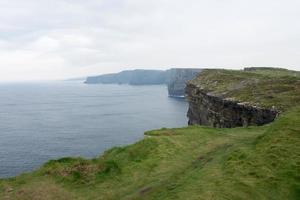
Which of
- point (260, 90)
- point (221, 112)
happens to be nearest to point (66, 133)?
point (221, 112)

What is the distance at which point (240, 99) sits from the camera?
70.2m

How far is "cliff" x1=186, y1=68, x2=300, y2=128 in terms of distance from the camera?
59375mm

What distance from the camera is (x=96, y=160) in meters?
28.4

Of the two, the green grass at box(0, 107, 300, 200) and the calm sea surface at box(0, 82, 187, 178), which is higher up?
the green grass at box(0, 107, 300, 200)

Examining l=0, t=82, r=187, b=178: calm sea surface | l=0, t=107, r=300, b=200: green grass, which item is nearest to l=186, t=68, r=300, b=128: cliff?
l=0, t=82, r=187, b=178: calm sea surface

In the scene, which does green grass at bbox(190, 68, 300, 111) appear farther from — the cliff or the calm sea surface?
the calm sea surface

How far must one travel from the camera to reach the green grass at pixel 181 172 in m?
20.4

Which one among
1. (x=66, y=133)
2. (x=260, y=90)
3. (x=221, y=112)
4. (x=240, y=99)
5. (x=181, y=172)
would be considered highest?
(x=260, y=90)

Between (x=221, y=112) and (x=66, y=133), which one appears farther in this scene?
(x=66, y=133)

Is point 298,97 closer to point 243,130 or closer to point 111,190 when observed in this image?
point 243,130

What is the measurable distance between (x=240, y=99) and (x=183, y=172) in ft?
162

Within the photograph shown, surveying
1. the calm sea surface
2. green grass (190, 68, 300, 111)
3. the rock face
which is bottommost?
the calm sea surface

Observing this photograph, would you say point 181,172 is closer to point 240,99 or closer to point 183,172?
point 183,172

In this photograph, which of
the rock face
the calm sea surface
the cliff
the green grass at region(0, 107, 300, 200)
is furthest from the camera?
the calm sea surface
